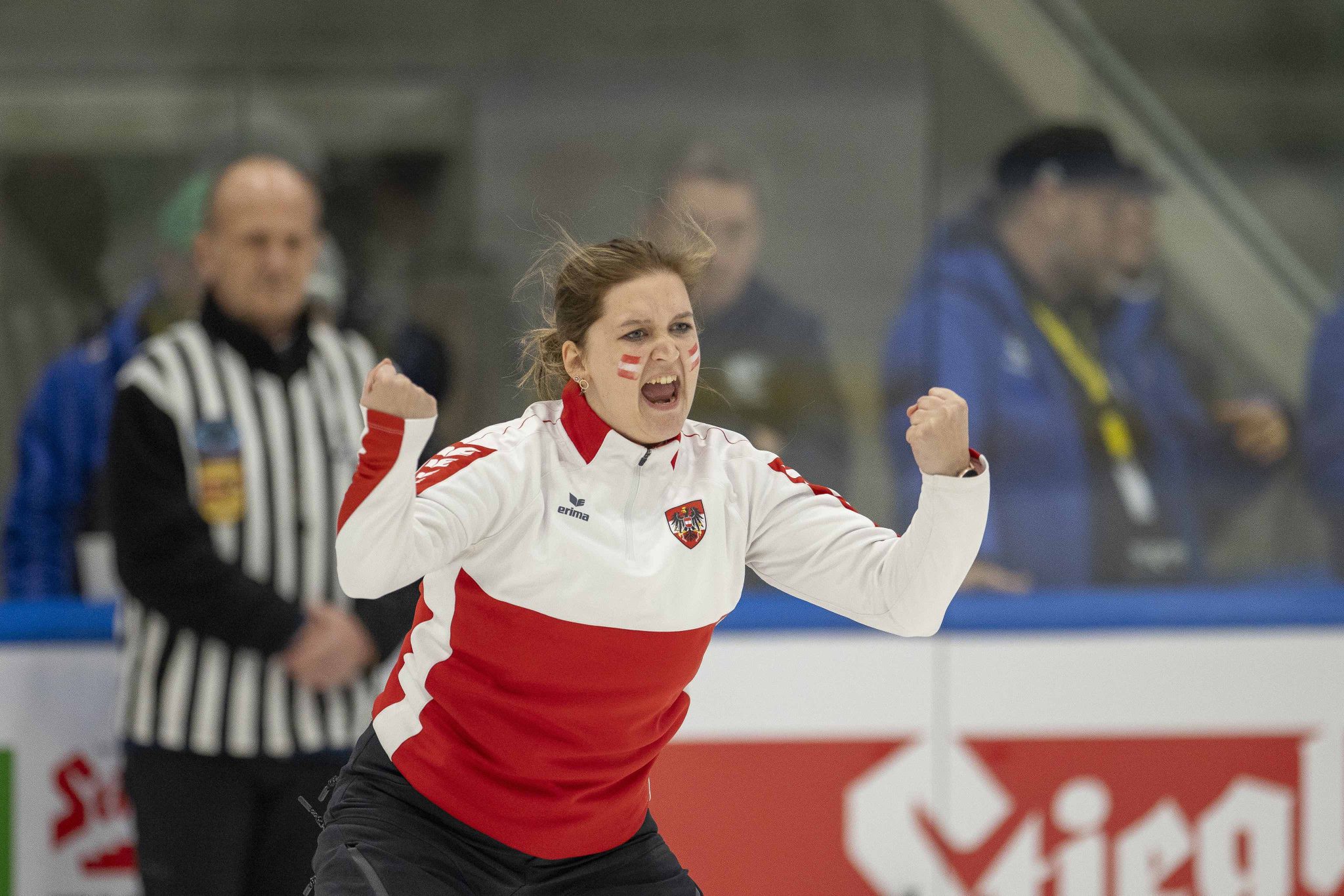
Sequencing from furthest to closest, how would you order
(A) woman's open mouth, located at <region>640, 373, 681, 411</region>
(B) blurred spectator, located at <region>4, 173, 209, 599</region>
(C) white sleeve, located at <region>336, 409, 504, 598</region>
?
(B) blurred spectator, located at <region>4, 173, 209, 599</region> < (A) woman's open mouth, located at <region>640, 373, 681, 411</region> < (C) white sleeve, located at <region>336, 409, 504, 598</region>

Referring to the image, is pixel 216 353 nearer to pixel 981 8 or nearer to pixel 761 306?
pixel 761 306

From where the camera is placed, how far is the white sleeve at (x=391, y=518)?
2.09 meters

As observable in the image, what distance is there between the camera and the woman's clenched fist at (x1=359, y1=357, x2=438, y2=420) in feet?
6.91

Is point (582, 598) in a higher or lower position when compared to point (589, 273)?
lower

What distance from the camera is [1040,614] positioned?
12.5 ft

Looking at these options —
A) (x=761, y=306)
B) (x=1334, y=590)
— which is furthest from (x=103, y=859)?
(x=1334, y=590)

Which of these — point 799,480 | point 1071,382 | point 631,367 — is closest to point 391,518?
point 631,367

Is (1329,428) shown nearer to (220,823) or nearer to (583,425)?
(583,425)

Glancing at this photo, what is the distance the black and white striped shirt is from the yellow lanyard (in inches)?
79.2

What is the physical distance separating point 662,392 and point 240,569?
1340 millimetres

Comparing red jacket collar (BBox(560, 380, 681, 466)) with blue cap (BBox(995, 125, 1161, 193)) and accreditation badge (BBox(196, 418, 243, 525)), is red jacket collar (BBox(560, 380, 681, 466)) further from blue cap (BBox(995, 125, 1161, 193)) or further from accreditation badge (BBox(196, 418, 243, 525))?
blue cap (BBox(995, 125, 1161, 193))

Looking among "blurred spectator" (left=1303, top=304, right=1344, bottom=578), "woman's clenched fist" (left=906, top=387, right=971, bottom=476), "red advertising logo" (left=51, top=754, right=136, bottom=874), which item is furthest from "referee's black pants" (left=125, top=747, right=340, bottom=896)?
"blurred spectator" (left=1303, top=304, right=1344, bottom=578)

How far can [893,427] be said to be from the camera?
4336 millimetres

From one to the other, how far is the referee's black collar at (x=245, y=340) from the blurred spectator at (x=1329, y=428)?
9.39 feet
